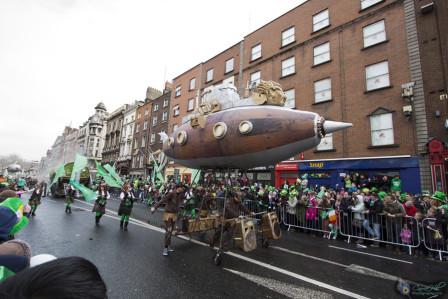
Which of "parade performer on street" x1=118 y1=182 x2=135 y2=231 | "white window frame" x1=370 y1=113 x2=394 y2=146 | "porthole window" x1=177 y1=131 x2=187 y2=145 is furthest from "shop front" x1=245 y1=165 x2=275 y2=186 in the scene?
"porthole window" x1=177 y1=131 x2=187 y2=145

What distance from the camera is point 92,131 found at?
48.9 meters

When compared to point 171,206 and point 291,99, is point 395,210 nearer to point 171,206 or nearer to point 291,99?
point 171,206

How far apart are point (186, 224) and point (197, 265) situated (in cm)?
149

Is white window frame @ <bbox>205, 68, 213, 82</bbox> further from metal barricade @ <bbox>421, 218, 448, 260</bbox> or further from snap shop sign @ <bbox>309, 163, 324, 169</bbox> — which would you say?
metal barricade @ <bbox>421, 218, 448, 260</bbox>

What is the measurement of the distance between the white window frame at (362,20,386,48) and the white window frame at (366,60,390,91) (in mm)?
1435

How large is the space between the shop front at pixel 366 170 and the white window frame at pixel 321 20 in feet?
32.6

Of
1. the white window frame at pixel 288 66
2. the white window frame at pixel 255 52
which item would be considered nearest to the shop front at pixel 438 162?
the white window frame at pixel 288 66

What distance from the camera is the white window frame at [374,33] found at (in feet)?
42.2

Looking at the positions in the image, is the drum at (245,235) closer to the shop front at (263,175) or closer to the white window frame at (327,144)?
the white window frame at (327,144)

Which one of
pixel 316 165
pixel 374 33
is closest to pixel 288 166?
pixel 316 165

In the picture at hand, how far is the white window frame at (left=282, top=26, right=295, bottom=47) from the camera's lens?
56.5 feet

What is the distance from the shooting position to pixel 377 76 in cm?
1266

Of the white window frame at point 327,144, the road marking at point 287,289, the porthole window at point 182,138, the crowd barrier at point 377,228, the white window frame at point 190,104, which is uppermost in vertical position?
the white window frame at point 190,104

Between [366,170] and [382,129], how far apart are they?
8.02 ft
